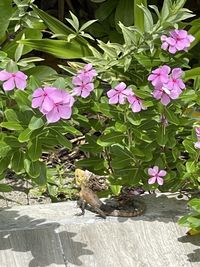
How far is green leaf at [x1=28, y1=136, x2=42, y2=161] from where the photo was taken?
284cm

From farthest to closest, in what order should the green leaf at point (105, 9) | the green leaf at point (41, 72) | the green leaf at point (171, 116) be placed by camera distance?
the green leaf at point (105, 9), the green leaf at point (41, 72), the green leaf at point (171, 116)

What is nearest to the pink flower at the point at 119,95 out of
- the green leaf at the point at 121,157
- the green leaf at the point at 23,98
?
the green leaf at the point at 121,157

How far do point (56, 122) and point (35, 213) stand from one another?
479mm

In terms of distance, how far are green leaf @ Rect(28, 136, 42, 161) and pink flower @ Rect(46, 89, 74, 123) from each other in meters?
0.18

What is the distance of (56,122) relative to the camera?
111 inches

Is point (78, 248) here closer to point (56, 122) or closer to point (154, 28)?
point (56, 122)

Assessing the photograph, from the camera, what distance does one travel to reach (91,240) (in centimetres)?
298

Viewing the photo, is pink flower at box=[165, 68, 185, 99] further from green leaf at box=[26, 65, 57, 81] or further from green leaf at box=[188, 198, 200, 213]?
green leaf at box=[26, 65, 57, 81]

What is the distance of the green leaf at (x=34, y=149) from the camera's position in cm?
284

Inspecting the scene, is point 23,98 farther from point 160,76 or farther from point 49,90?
point 160,76

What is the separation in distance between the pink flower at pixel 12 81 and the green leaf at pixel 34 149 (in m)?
0.19

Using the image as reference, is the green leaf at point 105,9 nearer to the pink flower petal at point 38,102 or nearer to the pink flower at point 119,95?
the pink flower at point 119,95

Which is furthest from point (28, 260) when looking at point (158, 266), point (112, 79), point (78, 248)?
point (112, 79)

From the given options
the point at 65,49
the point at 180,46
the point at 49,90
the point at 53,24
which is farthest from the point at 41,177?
the point at 53,24
